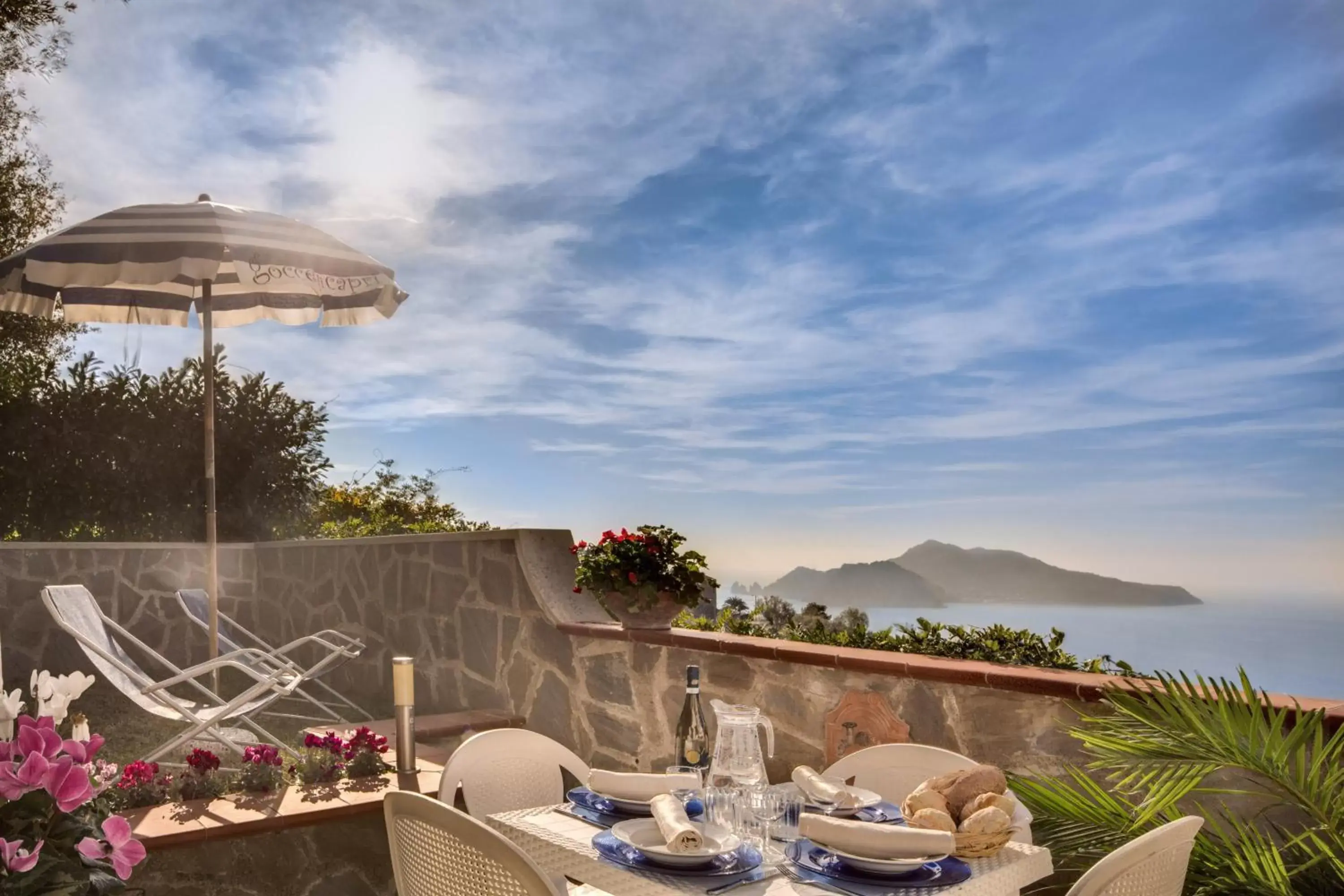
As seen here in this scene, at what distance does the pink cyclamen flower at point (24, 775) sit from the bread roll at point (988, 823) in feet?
4.79

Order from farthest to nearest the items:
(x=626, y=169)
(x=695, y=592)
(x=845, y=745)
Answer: (x=626, y=169), (x=695, y=592), (x=845, y=745)

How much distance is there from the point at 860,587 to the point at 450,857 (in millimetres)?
2779

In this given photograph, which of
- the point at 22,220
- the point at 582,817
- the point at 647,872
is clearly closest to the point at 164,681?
the point at 582,817

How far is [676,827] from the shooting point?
1.72 metres

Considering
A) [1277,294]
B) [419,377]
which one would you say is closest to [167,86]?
[419,377]

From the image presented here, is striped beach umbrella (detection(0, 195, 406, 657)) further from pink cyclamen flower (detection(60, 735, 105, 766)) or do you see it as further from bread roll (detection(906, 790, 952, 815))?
bread roll (detection(906, 790, 952, 815))

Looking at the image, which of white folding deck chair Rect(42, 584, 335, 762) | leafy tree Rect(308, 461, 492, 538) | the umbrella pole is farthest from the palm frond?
leafy tree Rect(308, 461, 492, 538)

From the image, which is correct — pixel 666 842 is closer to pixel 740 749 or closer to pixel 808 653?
pixel 740 749

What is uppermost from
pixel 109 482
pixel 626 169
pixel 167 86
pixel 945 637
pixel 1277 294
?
pixel 167 86

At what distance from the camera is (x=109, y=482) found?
29.3ft

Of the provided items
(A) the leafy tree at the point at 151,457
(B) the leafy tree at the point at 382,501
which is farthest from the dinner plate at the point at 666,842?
(A) the leafy tree at the point at 151,457

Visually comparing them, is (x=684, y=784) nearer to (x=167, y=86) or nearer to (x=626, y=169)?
(x=626, y=169)

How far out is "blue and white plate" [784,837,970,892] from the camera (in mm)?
1625

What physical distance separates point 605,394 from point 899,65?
13.4ft
